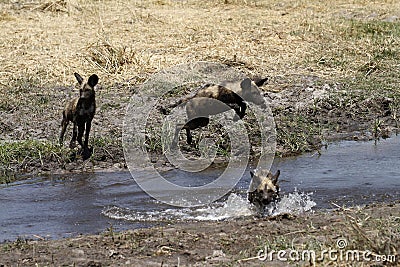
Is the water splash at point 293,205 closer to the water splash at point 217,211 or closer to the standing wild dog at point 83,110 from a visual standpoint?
the water splash at point 217,211

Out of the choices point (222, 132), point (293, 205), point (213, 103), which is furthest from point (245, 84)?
point (293, 205)

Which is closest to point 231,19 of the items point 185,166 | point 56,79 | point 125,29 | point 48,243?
point 125,29

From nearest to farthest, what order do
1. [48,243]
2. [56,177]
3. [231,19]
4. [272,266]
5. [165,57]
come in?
[272,266], [48,243], [56,177], [165,57], [231,19]

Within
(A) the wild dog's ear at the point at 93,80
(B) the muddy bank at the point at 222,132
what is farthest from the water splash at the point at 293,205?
(A) the wild dog's ear at the point at 93,80

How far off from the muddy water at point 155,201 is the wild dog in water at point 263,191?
4.3 inches

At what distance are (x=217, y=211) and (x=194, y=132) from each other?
3038 millimetres

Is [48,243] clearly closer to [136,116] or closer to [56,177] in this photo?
[56,177]

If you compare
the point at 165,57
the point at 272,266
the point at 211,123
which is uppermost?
the point at 165,57

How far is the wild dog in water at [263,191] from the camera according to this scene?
776cm

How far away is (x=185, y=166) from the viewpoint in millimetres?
9961

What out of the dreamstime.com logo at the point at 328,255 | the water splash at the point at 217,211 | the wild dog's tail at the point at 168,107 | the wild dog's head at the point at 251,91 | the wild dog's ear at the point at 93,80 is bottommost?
the water splash at the point at 217,211

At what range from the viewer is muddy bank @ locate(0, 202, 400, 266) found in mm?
5496

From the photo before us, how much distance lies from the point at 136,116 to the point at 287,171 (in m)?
2.98

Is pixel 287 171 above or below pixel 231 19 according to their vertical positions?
below
